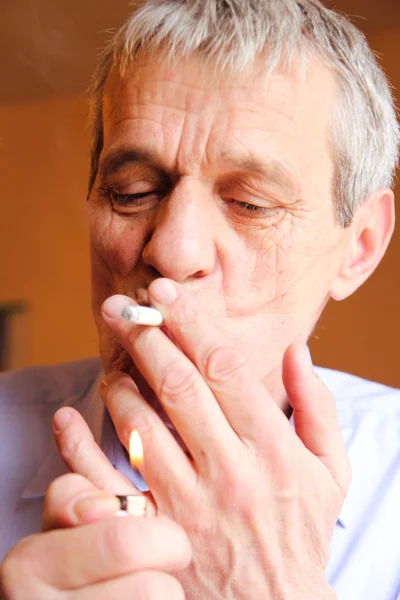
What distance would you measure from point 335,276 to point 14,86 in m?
1.05

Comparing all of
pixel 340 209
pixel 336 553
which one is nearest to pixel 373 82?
pixel 340 209

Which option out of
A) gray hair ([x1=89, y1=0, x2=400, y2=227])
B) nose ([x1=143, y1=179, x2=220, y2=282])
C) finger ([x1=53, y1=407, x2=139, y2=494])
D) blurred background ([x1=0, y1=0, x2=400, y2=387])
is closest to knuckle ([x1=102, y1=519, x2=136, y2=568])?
finger ([x1=53, y1=407, x2=139, y2=494])

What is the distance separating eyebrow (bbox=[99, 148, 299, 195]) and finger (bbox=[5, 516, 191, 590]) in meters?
0.63

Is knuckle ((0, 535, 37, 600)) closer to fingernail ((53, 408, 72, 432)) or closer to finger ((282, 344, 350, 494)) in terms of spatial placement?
fingernail ((53, 408, 72, 432))

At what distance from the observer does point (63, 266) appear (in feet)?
7.28

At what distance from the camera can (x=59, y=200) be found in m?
2.17

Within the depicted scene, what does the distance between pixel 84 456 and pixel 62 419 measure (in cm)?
6

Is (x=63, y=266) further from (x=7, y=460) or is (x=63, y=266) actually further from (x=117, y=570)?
(x=117, y=570)

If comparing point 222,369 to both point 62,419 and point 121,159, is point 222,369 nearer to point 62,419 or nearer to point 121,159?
point 62,419

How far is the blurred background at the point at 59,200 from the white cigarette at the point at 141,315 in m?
0.87

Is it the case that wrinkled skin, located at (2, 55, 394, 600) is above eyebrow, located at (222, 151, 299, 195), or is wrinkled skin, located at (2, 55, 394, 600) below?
below

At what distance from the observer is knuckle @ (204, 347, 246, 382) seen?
2.73 feet

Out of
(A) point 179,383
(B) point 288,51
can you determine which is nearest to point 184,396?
(A) point 179,383

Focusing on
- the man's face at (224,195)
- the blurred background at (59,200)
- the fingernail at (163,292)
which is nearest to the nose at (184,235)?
the man's face at (224,195)
